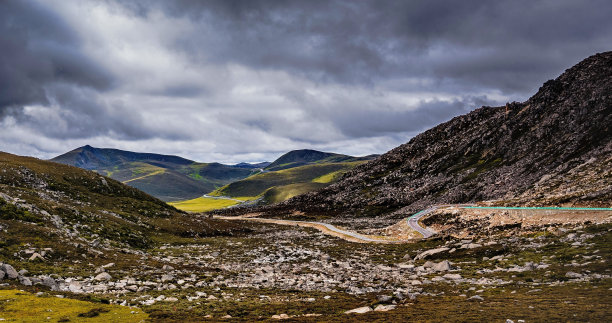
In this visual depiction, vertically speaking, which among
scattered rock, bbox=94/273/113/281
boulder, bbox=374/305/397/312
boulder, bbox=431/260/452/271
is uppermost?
scattered rock, bbox=94/273/113/281

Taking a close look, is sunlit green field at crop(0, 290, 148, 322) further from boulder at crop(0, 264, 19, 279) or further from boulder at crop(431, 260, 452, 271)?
boulder at crop(431, 260, 452, 271)

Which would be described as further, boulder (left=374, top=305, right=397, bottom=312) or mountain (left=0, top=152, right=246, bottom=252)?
mountain (left=0, top=152, right=246, bottom=252)

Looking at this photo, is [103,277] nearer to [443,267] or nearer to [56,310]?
[56,310]

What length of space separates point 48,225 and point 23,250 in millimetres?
11193

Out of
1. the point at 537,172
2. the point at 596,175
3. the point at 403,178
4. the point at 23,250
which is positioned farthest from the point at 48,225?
the point at 403,178

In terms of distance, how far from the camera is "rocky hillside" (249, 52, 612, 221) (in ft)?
351

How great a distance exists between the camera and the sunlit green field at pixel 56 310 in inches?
606

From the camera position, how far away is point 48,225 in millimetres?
37094

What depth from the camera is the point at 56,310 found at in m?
16.6

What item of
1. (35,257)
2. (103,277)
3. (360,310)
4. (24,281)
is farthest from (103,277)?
(360,310)

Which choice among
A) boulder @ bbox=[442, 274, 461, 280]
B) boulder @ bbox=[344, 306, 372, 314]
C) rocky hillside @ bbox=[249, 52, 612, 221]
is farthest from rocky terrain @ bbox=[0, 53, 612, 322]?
rocky hillside @ bbox=[249, 52, 612, 221]

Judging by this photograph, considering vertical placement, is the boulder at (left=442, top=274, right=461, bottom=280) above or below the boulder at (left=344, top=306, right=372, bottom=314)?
below

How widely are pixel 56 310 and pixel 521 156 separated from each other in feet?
541

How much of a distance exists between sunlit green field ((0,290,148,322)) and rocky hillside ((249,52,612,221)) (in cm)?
7702
